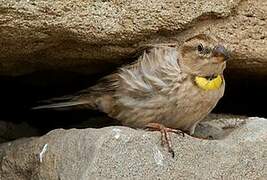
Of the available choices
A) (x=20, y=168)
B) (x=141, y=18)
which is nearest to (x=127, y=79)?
(x=141, y=18)

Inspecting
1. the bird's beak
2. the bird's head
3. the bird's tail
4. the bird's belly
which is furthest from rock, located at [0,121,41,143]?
the bird's beak

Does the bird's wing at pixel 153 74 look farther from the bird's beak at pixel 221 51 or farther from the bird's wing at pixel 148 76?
the bird's beak at pixel 221 51

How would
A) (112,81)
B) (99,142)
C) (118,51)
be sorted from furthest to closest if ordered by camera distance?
1. (112,81)
2. (118,51)
3. (99,142)

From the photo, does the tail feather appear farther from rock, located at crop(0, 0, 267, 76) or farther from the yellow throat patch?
the yellow throat patch

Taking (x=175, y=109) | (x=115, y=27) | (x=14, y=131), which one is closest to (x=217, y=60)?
(x=175, y=109)

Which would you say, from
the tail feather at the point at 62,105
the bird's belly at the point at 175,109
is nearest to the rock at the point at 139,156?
the bird's belly at the point at 175,109

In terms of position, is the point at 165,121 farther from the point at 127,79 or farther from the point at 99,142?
the point at 99,142

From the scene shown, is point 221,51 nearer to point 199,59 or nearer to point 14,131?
point 199,59
